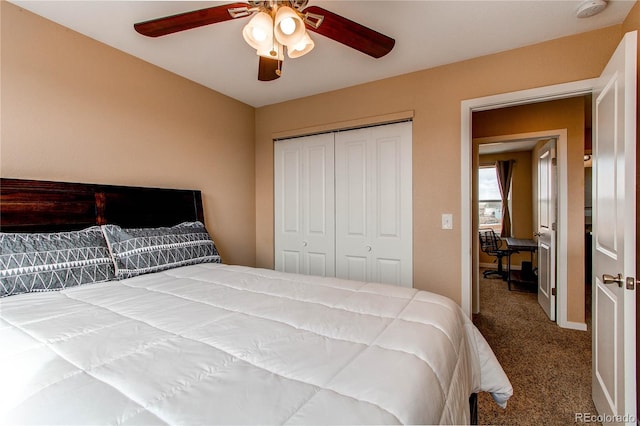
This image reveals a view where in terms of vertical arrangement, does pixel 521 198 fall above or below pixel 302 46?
below

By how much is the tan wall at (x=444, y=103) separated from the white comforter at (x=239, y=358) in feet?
3.64

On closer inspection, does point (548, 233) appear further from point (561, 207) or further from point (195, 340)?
point (195, 340)

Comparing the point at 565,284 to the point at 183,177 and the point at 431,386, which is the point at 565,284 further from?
the point at 183,177

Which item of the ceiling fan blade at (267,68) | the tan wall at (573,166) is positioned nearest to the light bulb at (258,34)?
the ceiling fan blade at (267,68)

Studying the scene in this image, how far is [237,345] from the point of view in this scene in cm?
99

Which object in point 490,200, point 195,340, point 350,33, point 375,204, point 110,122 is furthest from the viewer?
point 490,200

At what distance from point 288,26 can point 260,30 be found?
0.14 meters

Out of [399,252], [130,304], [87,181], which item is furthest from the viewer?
[399,252]

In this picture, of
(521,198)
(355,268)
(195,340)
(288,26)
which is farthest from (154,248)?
(521,198)

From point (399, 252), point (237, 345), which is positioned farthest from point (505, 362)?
point (237, 345)

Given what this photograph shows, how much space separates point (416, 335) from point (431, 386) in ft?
0.79

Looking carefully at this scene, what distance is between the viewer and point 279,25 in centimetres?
132

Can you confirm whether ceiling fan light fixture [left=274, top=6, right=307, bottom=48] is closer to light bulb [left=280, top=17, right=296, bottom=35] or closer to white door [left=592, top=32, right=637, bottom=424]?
light bulb [left=280, top=17, right=296, bottom=35]

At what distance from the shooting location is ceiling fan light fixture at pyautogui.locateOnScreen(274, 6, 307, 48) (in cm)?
128
